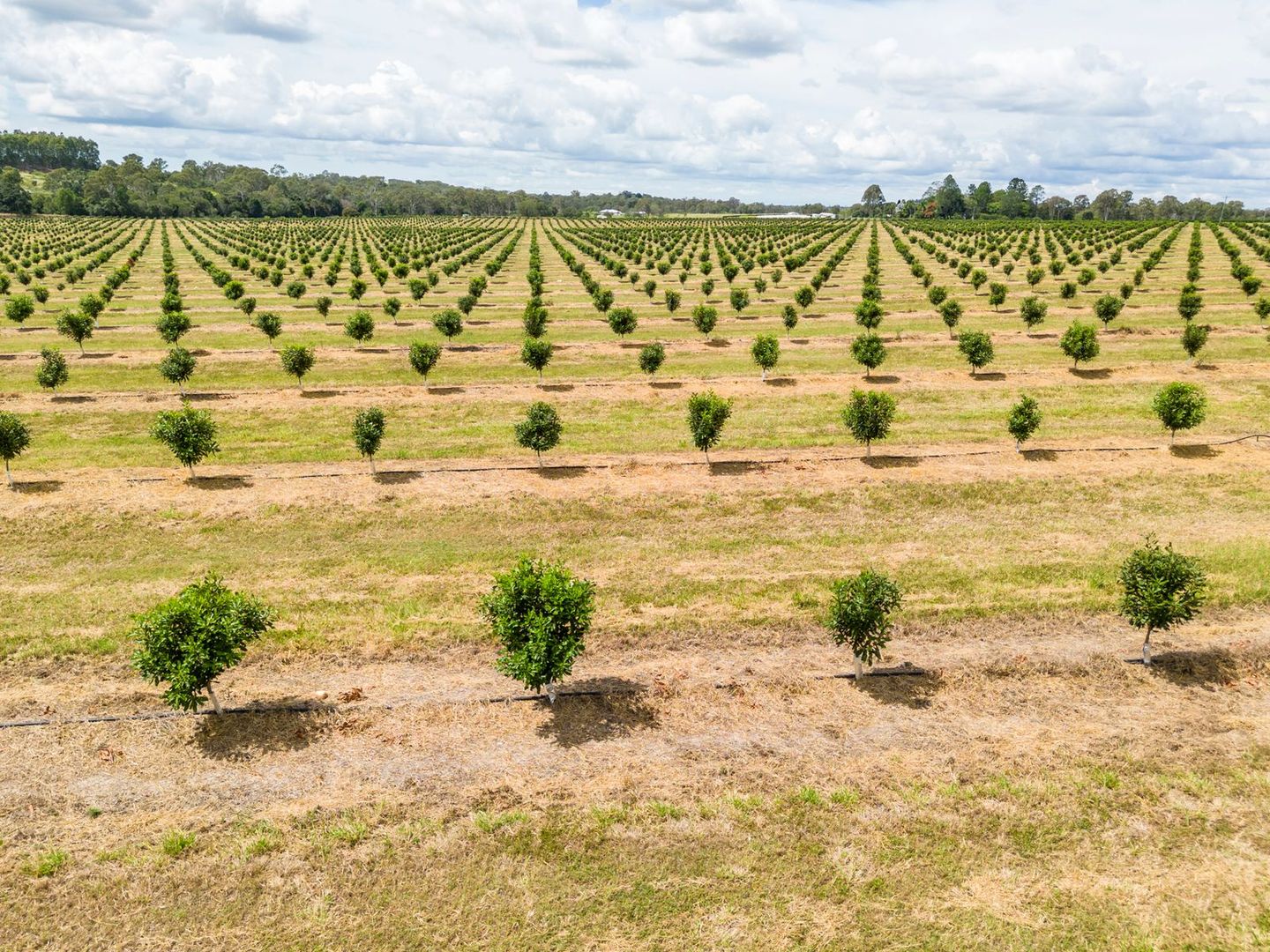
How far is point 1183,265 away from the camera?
105250 millimetres

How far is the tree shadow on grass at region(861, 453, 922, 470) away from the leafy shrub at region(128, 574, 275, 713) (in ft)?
99.7

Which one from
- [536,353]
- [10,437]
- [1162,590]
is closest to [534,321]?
[536,353]

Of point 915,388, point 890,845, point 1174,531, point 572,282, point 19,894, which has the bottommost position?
point 19,894

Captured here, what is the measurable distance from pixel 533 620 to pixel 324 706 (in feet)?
21.8

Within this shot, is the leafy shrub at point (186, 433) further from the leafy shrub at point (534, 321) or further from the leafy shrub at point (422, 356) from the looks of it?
the leafy shrub at point (534, 321)

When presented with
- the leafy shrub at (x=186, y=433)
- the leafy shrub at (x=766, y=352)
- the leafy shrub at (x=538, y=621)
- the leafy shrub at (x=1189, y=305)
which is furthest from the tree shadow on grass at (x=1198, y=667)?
the leafy shrub at (x=1189, y=305)

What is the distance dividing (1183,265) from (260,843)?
12687cm

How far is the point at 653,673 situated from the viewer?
74.8 feet

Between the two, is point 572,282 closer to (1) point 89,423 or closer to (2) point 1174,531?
(1) point 89,423

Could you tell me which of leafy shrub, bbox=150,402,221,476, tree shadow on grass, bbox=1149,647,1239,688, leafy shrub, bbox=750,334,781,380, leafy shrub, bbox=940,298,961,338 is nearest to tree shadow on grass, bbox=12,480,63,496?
leafy shrub, bbox=150,402,221,476

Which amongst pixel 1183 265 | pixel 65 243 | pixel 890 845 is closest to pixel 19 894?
pixel 890 845

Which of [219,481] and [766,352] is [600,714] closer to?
Result: [219,481]

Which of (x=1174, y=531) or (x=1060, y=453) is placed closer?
(x=1174, y=531)

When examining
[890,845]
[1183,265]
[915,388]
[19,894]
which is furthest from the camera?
[1183,265]
